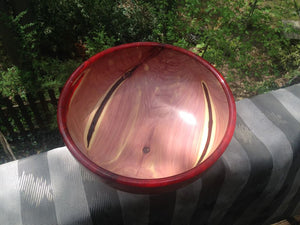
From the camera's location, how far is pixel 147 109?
3.26 feet

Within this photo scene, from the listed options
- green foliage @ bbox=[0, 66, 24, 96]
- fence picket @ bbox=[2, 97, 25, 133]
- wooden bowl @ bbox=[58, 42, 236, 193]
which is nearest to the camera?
wooden bowl @ bbox=[58, 42, 236, 193]

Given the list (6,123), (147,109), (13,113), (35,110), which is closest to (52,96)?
(35,110)

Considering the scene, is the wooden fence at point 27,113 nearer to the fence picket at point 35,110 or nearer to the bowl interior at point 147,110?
the fence picket at point 35,110

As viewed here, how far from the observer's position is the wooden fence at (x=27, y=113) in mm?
1907

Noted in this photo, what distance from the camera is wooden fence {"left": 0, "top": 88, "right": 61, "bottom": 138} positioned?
191 centimetres

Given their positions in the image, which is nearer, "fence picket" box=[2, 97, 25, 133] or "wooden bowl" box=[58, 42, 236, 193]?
"wooden bowl" box=[58, 42, 236, 193]

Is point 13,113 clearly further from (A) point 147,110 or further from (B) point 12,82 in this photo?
(A) point 147,110

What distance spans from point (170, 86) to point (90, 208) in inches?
21.1

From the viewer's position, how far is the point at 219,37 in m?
1.93

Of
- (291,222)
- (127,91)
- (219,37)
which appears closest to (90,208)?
(127,91)

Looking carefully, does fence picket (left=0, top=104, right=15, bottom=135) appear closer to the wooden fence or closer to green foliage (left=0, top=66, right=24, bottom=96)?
the wooden fence

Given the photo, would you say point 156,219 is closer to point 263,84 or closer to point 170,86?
point 170,86

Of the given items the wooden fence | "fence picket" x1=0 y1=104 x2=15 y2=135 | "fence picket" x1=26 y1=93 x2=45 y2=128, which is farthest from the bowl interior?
"fence picket" x1=0 y1=104 x2=15 y2=135

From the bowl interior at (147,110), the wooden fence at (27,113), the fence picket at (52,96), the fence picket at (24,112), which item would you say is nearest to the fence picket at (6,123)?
the wooden fence at (27,113)
